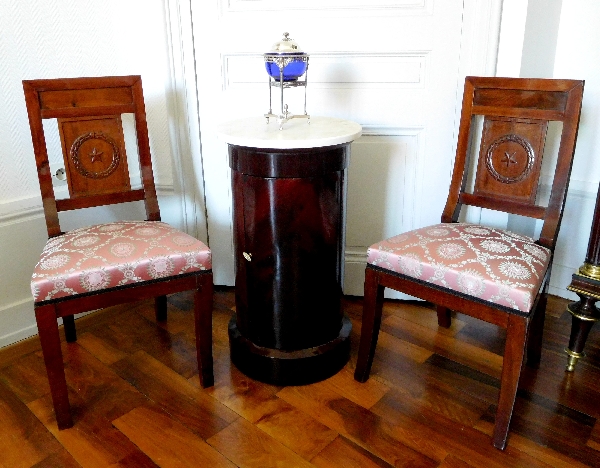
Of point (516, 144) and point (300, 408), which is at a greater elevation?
point (516, 144)

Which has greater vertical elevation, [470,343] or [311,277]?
[311,277]

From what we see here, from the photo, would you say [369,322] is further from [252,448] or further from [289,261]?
[252,448]

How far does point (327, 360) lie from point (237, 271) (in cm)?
42

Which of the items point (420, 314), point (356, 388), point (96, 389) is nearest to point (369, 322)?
point (356, 388)

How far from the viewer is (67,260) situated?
153 centimetres

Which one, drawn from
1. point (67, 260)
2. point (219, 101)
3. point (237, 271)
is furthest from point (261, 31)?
point (67, 260)

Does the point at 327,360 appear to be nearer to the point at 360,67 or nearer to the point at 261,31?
the point at 360,67

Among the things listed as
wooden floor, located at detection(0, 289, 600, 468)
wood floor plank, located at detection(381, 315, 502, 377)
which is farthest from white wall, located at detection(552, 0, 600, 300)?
wood floor plank, located at detection(381, 315, 502, 377)

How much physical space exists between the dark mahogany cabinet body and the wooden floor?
98mm

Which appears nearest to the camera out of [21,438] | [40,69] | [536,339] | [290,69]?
[21,438]

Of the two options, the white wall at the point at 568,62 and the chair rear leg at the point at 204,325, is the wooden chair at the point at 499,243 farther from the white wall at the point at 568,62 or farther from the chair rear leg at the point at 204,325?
the chair rear leg at the point at 204,325

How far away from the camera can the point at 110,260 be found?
1.54 meters

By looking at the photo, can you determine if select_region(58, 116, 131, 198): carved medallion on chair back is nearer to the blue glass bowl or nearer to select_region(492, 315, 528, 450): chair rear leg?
the blue glass bowl

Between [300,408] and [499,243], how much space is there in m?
0.78
